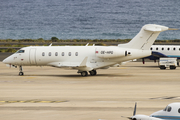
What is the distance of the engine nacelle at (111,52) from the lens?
37.7 metres

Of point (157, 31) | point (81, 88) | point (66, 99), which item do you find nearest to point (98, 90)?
point (81, 88)

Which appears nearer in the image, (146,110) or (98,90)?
(146,110)

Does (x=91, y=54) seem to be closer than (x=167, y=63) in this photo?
Yes

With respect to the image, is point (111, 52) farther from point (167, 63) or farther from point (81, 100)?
point (81, 100)

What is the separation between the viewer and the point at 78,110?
61.0 ft

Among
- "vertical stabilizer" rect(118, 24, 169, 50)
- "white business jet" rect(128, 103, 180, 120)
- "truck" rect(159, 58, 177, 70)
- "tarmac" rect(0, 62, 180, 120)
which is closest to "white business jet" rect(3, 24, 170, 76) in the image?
"vertical stabilizer" rect(118, 24, 169, 50)

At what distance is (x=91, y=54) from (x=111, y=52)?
2246mm

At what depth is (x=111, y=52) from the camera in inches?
1490

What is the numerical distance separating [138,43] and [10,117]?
2349 cm

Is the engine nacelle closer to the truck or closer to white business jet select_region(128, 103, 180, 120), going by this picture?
the truck

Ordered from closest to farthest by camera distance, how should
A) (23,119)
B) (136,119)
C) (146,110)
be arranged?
(136,119) → (23,119) → (146,110)

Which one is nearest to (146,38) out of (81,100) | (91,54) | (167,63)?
(91,54)

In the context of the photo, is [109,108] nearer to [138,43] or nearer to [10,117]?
[10,117]

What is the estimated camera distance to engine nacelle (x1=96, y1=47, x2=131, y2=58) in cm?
3772
